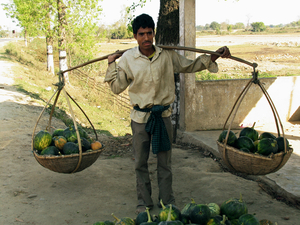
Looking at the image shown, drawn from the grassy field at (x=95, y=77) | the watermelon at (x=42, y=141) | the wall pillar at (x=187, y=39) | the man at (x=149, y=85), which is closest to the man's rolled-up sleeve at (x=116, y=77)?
the man at (x=149, y=85)

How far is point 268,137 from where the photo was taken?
120 inches

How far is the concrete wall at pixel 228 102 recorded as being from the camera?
5.54m

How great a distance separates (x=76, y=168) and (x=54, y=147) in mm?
361

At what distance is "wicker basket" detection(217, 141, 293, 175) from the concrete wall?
8.89 feet

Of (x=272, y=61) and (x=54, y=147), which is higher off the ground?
(x=272, y=61)

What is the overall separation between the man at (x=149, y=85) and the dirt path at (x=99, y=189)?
1.81ft

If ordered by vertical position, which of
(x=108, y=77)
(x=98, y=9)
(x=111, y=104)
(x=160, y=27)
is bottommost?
(x=111, y=104)

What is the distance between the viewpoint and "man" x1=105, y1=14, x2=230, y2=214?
2.89 meters

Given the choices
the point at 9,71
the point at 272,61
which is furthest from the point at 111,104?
the point at 272,61

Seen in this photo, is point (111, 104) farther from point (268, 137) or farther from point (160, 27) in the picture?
point (268, 137)

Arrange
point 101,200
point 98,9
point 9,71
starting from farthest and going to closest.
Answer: point 9,71 → point 98,9 → point 101,200

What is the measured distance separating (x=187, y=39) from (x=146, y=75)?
8.20ft

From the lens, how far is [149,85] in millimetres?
2904

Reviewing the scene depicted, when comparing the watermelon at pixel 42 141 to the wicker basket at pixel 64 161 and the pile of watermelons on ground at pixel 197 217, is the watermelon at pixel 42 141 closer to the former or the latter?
the wicker basket at pixel 64 161
